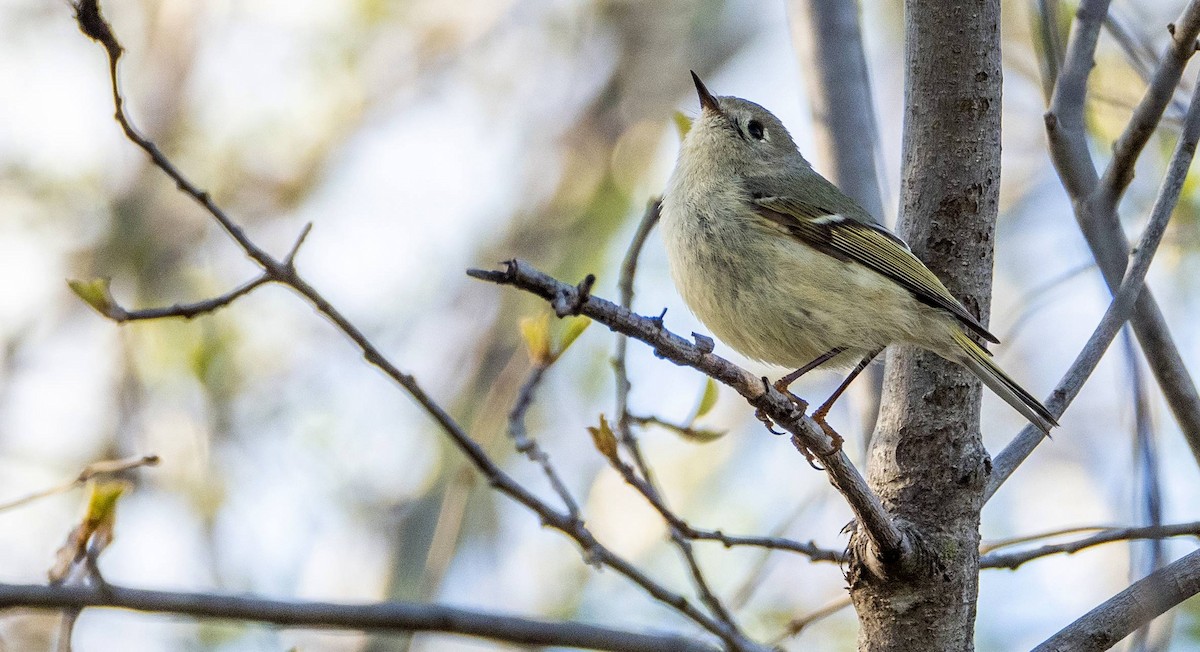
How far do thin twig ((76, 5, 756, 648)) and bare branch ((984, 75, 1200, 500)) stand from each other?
1.94 feet

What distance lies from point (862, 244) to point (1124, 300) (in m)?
0.72

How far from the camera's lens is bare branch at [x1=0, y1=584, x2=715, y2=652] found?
1016 mm

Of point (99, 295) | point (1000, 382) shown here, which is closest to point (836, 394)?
point (1000, 382)

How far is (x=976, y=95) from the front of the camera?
178 cm

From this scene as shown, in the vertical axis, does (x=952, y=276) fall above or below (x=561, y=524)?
above

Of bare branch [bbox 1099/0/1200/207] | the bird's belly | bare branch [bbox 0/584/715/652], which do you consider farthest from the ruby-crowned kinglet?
bare branch [bbox 0/584/715/652]

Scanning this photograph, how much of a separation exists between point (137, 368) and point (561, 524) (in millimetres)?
3091

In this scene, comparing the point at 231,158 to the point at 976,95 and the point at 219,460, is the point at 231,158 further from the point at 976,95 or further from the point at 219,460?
the point at 976,95

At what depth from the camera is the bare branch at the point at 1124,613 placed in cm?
140

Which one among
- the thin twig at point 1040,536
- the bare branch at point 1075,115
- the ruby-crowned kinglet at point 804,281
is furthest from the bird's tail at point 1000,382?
the bare branch at point 1075,115

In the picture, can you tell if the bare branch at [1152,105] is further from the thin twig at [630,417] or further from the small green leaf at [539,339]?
the small green leaf at [539,339]

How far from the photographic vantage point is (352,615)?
1106 millimetres

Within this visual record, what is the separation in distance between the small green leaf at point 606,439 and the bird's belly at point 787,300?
0.49m

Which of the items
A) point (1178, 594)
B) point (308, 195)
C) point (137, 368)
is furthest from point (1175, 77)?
point (308, 195)
